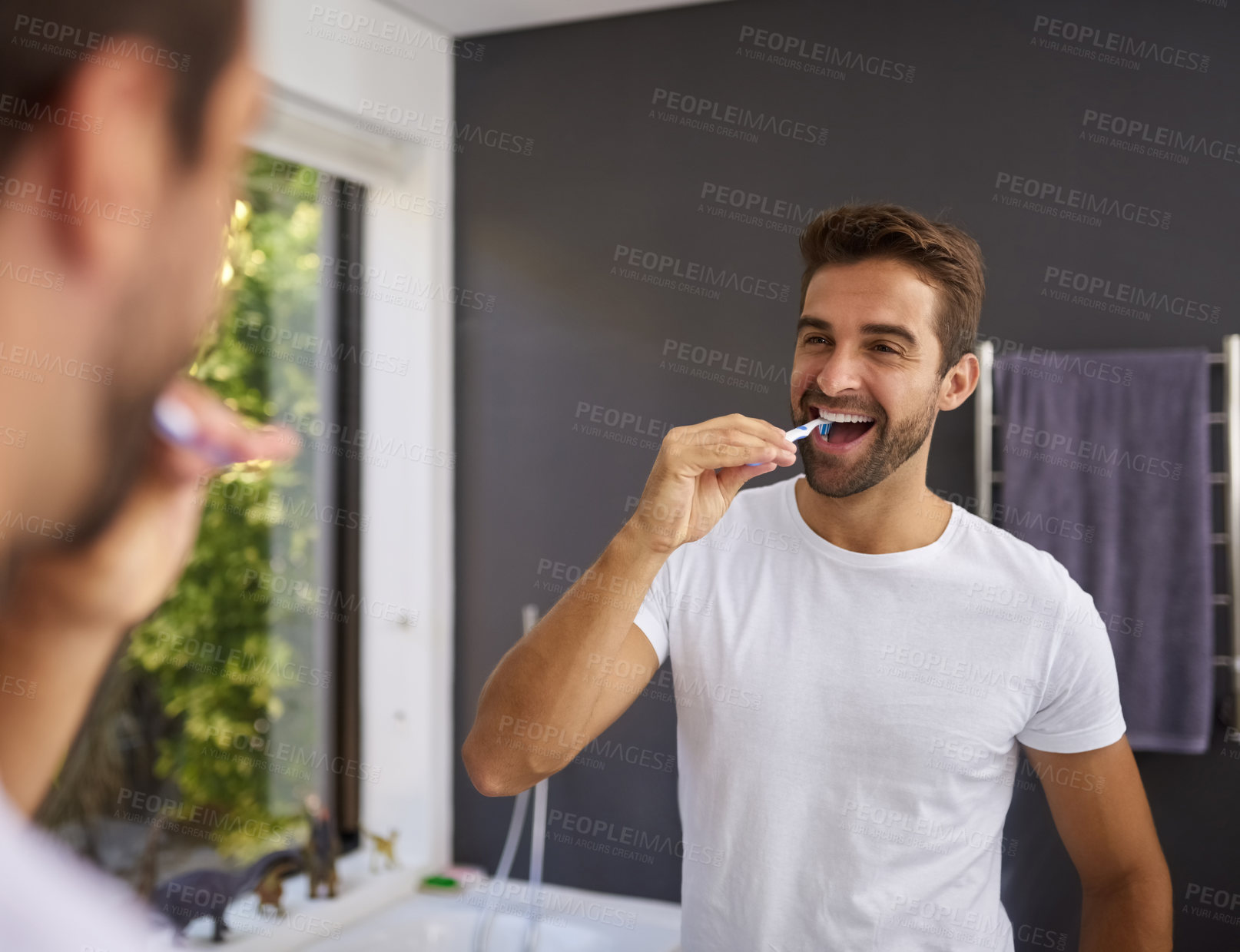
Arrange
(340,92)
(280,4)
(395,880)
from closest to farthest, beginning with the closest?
(280,4) < (340,92) < (395,880)

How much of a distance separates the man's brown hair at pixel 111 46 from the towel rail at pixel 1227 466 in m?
1.93

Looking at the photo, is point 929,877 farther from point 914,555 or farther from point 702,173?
point 702,173

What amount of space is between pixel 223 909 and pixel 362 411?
1250 millimetres

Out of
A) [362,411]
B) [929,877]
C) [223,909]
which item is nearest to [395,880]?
[223,909]

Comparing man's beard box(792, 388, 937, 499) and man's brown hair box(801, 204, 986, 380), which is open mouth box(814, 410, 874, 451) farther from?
man's brown hair box(801, 204, 986, 380)

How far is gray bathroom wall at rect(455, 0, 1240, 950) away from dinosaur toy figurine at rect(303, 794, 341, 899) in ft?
1.40

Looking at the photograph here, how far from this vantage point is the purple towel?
1.94 meters

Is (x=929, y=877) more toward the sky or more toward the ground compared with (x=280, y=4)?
more toward the ground

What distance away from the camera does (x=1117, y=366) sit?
6.64ft
